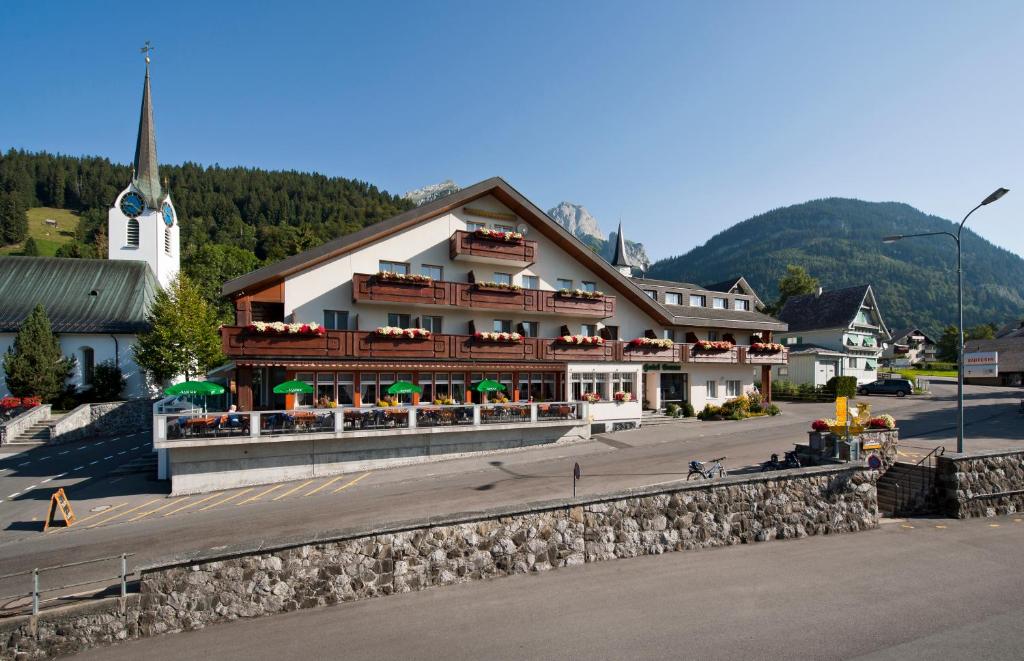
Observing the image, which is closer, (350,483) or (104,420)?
(350,483)

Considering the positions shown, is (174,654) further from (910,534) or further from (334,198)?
(334,198)

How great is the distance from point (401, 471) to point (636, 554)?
41.7 ft

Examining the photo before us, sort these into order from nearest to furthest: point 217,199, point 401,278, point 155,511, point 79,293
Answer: point 155,511
point 401,278
point 79,293
point 217,199

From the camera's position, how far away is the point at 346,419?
22.0 metres

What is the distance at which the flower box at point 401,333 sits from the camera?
2411 centimetres

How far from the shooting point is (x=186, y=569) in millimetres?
8773

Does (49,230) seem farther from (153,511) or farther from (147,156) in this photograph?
(153,511)

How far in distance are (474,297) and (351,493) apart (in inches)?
475

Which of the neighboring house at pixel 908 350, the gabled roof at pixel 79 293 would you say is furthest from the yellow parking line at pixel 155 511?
the neighboring house at pixel 908 350

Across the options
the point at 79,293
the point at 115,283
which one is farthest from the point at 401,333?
the point at 79,293

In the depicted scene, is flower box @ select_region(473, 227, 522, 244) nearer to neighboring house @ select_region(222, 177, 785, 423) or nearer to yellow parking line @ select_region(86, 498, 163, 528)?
neighboring house @ select_region(222, 177, 785, 423)

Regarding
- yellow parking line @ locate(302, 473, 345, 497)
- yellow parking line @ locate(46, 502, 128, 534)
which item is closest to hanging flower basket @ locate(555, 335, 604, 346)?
yellow parking line @ locate(302, 473, 345, 497)

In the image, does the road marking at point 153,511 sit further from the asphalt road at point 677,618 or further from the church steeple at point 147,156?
the church steeple at point 147,156

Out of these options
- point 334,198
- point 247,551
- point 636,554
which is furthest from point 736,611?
point 334,198
